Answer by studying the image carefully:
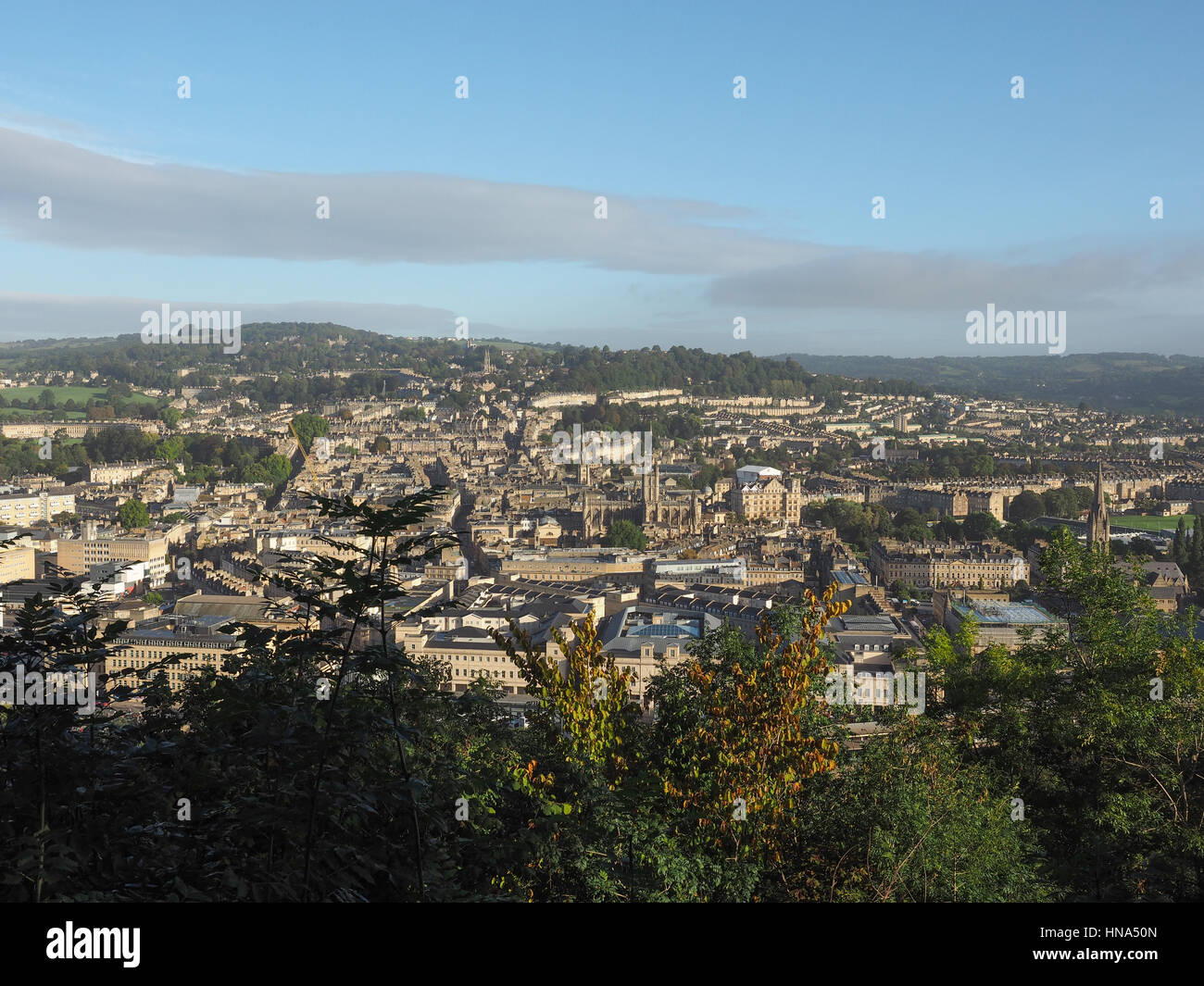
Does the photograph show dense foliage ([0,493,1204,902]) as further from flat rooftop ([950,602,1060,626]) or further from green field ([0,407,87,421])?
green field ([0,407,87,421])

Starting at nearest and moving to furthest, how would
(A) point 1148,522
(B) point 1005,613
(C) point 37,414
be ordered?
(B) point 1005,613, (A) point 1148,522, (C) point 37,414

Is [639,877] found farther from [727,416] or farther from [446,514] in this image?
[727,416]

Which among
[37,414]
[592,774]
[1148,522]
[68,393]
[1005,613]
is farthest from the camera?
[68,393]

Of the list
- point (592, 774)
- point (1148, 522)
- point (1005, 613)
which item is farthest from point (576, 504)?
point (592, 774)

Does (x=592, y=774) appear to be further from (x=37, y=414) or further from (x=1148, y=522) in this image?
(x=37, y=414)

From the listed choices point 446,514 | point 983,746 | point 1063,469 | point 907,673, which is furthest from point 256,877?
point 1063,469

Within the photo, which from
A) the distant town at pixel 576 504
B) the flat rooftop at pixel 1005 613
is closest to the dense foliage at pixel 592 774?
the distant town at pixel 576 504

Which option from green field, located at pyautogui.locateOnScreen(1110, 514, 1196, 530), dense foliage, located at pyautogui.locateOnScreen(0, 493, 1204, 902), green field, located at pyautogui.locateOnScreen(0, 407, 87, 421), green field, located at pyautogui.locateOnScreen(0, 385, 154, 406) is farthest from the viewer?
green field, located at pyautogui.locateOnScreen(0, 385, 154, 406)

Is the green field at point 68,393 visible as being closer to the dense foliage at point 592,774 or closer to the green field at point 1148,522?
the green field at point 1148,522

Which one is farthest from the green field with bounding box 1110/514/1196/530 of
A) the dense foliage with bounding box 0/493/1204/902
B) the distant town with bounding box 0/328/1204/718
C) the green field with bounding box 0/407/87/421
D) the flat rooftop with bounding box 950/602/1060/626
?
the green field with bounding box 0/407/87/421
